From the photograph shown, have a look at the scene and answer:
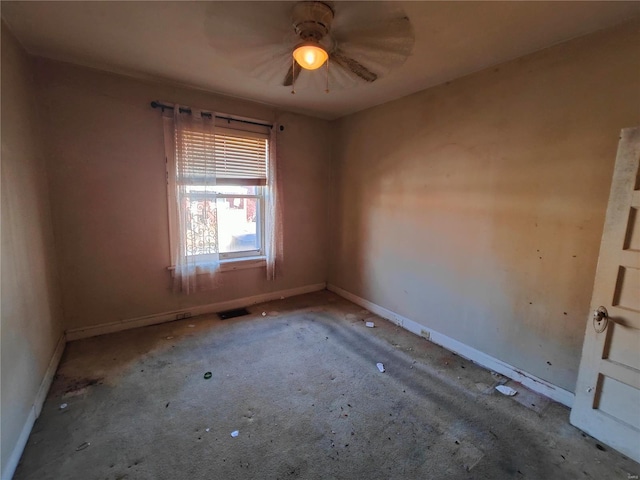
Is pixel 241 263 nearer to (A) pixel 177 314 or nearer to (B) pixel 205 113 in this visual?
(A) pixel 177 314

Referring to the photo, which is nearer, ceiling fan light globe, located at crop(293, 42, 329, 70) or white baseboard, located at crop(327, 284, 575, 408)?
ceiling fan light globe, located at crop(293, 42, 329, 70)

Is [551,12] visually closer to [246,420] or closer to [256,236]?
[246,420]

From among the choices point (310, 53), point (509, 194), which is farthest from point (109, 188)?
point (509, 194)

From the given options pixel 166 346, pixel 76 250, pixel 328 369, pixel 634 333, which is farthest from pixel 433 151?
pixel 76 250

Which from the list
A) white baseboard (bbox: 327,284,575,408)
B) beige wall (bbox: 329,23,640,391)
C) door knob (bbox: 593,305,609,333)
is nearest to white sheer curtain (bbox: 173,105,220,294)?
beige wall (bbox: 329,23,640,391)

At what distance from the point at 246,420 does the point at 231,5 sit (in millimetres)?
2445

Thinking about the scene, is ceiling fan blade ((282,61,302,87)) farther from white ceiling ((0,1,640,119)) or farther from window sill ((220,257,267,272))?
window sill ((220,257,267,272))

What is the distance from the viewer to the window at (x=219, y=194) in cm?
302

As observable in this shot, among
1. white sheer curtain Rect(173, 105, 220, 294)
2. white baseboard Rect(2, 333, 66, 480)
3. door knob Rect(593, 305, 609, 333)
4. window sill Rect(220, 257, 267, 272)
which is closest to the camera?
white baseboard Rect(2, 333, 66, 480)

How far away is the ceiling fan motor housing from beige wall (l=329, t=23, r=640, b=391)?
1479 mm

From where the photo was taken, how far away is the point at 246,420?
73.7 inches

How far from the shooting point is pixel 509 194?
228 cm

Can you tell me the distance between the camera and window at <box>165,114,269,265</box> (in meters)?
3.02

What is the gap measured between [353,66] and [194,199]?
202 centimetres
